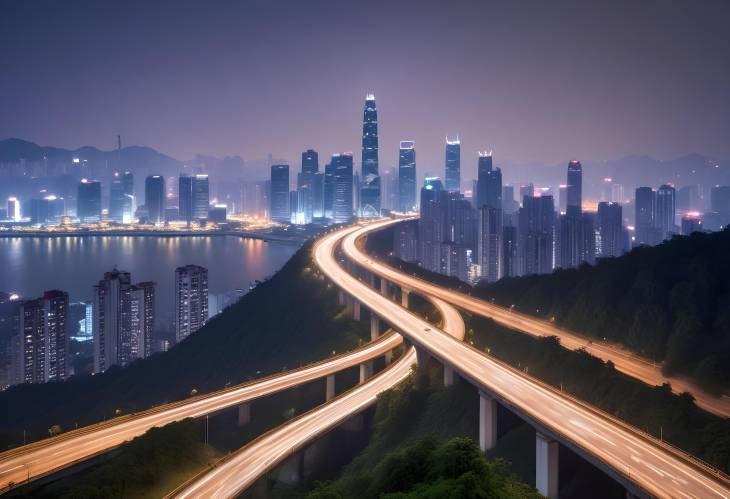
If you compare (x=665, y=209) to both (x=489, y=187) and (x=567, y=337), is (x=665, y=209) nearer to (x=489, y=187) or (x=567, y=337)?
(x=489, y=187)

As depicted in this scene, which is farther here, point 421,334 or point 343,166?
point 343,166

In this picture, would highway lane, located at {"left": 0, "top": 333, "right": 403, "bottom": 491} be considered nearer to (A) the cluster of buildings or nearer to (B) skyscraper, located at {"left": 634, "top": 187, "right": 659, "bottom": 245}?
(A) the cluster of buildings

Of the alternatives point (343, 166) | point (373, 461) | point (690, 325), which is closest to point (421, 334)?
point (373, 461)

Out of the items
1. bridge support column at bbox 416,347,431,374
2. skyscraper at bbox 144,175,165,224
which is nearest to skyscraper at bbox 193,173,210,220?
skyscraper at bbox 144,175,165,224

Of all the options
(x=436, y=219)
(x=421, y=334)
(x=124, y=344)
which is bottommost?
(x=124, y=344)

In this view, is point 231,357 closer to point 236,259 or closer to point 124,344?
point 124,344

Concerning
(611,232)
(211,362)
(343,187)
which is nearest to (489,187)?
(343,187)

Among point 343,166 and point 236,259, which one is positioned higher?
point 343,166
